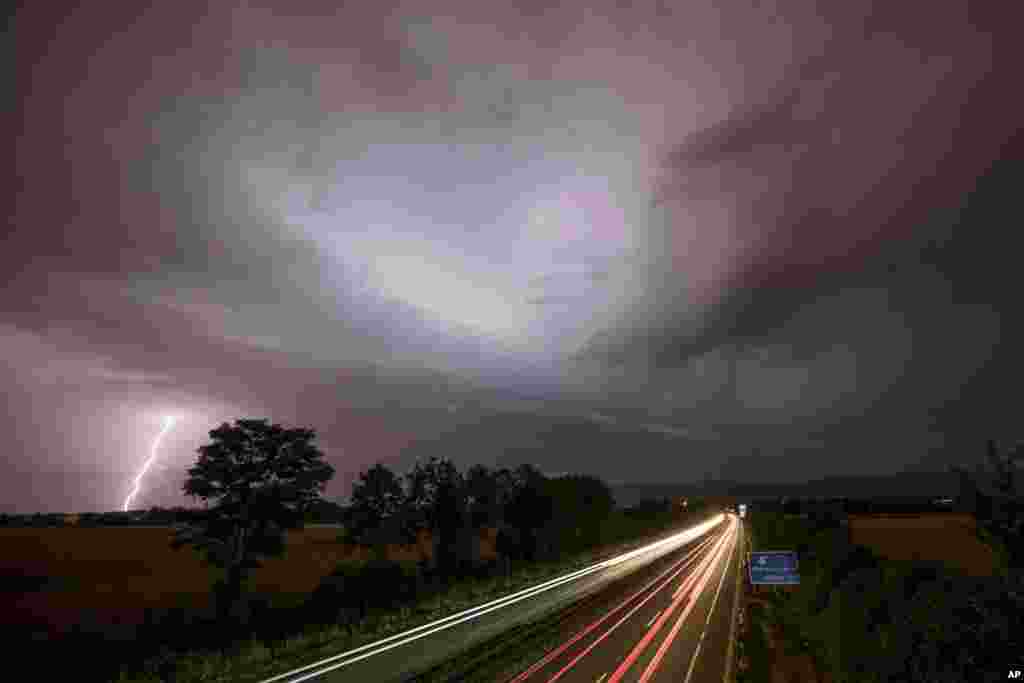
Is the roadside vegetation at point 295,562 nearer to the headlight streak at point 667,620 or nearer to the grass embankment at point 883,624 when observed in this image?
the headlight streak at point 667,620

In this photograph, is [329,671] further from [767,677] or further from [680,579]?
[680,579]

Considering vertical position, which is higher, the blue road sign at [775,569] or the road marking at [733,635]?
the blue road sign at [775,569]

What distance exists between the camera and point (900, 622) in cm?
1684

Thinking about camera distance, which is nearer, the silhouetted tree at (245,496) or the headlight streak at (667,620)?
the headlight streak at (667,620)

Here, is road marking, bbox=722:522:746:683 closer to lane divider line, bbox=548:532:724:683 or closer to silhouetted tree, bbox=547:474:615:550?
lane divider line, bbox=548:532:724:683

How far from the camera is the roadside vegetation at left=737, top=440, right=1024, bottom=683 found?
12.7 m

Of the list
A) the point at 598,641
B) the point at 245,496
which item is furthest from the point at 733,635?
the point at 245,496

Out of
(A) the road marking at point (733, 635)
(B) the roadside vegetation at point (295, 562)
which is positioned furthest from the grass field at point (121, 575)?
(A) the road marking at point (733, 635)

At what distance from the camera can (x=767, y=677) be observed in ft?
70.5

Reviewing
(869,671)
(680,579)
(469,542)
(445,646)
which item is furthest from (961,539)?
(445,646)

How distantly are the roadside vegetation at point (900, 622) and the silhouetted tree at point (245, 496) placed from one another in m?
37.2

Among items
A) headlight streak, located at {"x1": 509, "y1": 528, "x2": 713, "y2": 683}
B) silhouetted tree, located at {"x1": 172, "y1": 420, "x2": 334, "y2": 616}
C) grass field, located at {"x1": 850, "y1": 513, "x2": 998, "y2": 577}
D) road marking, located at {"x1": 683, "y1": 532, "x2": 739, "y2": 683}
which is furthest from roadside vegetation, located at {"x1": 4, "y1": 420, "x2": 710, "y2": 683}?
grass field, located at {"x1": 850, "y1": 513, "x2": 998, "y2": 577}

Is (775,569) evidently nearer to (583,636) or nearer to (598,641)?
(598,641)

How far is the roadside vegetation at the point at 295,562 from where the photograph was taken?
91.5ft
